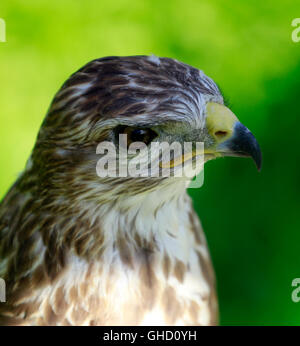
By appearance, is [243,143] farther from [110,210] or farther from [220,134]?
[110,210]

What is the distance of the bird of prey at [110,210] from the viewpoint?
1.66 meters

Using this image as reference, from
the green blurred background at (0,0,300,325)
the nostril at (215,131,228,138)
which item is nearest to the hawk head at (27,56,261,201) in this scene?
the nostril at (215,131,228,138)

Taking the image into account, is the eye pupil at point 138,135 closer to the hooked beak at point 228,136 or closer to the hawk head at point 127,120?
the hawk head at point 127,120

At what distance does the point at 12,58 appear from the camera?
3.36 m

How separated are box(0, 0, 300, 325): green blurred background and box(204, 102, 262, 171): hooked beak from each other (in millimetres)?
1396

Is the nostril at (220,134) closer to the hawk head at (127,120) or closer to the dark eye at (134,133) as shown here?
the hawk head at (127,120)

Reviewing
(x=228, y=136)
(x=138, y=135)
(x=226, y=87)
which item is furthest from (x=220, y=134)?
(x=226, y=87)

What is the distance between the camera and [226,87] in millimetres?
3213

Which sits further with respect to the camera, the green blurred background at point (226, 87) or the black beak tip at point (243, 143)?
the green blurred background at point (226, 87)

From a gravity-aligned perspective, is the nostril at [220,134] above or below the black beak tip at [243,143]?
above

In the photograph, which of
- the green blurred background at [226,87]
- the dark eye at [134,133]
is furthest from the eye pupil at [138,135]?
the green blurred background at [226,87]

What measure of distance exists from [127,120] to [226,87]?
5.59ft

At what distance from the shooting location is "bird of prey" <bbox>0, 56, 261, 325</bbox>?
1.66 metres
